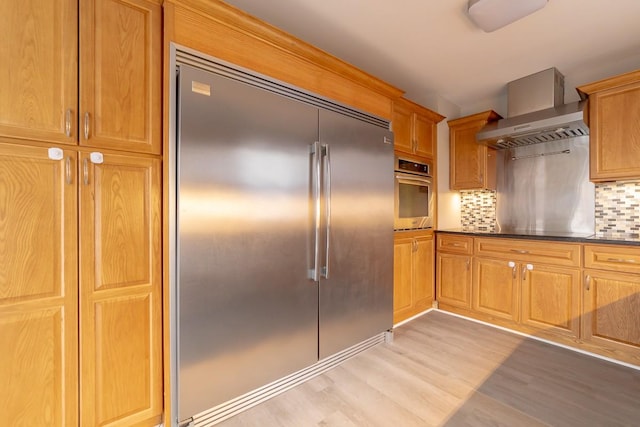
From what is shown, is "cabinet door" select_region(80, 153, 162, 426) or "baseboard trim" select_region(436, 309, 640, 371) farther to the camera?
"baseboard trim" select_region(436, 309, 640, 371)

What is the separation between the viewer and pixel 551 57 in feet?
7.88

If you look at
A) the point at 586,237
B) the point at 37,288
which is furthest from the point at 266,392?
the point at 586,237

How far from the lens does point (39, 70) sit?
106cm

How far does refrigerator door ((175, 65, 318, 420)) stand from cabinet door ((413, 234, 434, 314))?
1.49 meters

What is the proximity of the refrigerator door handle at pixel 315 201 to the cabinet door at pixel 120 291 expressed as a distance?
2.78 feet

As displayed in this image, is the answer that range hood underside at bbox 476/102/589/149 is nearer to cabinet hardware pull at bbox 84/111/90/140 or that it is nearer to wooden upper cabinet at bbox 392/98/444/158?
wooden upper cabinet at bbox 392/98/444/158

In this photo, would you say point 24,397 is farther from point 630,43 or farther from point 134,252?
point 630,43

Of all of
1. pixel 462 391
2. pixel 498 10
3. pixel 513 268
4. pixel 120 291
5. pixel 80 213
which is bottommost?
pixel 462 391

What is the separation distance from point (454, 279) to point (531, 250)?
78cm

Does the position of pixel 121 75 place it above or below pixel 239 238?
above

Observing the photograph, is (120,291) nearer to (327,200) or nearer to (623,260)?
(327,200)

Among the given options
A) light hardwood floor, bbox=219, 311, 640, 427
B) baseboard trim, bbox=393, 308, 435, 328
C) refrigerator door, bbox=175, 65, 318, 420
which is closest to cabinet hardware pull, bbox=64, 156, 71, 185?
refrigerator door, bbox=175, 65, 318, 420

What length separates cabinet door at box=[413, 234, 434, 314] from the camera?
2.84 m

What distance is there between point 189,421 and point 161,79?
1.67 m
